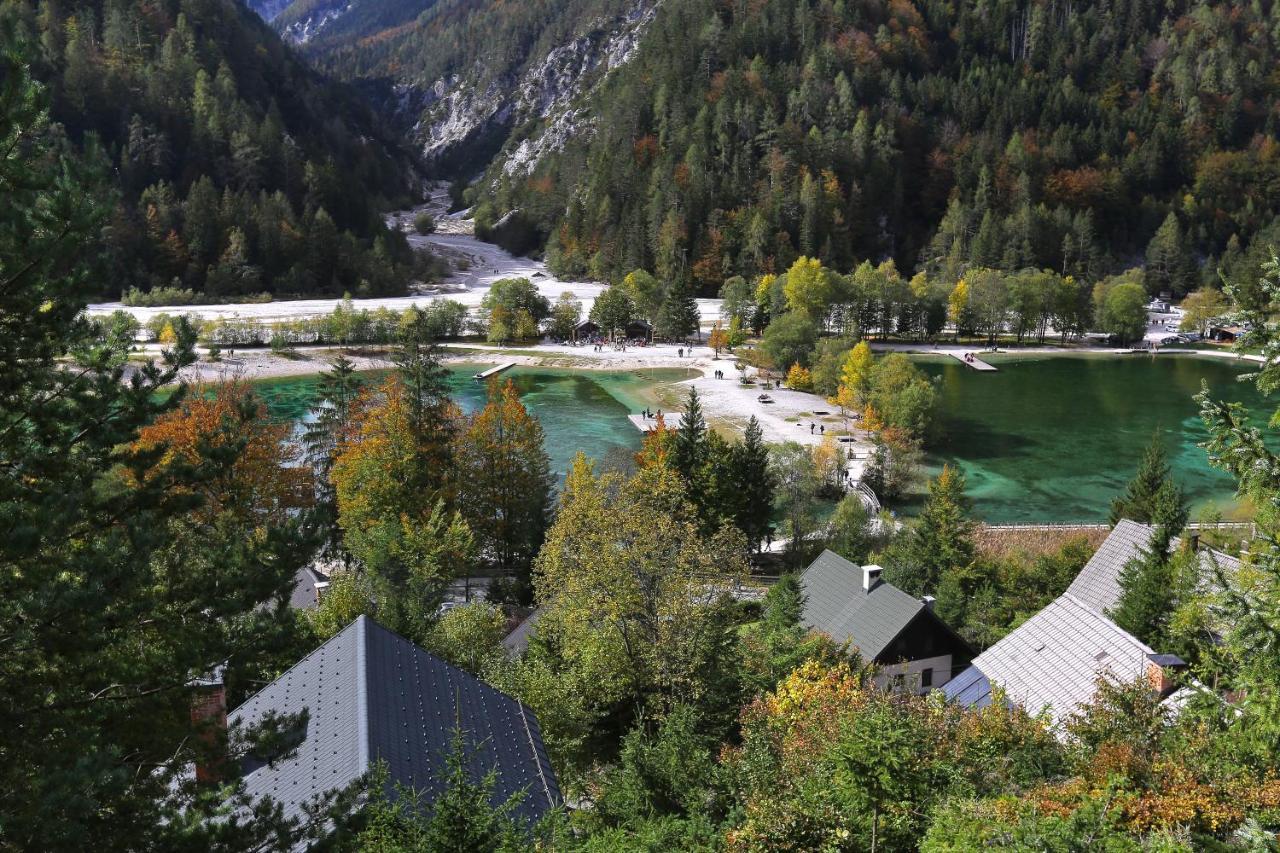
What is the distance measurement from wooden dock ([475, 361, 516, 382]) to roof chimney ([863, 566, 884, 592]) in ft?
178

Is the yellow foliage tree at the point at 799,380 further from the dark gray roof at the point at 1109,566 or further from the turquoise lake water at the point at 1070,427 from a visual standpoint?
the dark gray roof at the point at 1109,566

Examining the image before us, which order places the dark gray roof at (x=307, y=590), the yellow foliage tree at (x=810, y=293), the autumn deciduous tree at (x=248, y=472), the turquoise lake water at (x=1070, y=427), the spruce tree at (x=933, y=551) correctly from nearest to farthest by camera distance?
the dark gray roof at (x=307, y=590) → the autumn deciduous tree at (x=248, y=472) → the spruce tree at (x=933, y=551) → the turquoise lake water at (x=1070, y=427) → the yellow foliage tree at (x=810, y=293)

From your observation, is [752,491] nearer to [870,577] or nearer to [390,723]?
[870,577]

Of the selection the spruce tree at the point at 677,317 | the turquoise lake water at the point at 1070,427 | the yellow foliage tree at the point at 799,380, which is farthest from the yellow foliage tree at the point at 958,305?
the yellow foliage tree at the point at 799,380

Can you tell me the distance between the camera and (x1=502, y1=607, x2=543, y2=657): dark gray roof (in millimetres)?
20500

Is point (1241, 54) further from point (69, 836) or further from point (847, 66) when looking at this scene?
point (69, 836)

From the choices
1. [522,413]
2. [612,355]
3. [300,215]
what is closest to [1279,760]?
[522,413]

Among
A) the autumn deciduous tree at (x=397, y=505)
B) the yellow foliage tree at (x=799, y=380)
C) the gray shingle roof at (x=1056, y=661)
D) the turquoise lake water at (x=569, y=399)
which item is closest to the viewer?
the gray shingle roof at (x=1056, y=661)

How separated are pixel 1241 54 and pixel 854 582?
161029mm

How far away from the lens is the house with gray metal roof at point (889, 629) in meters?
20.7

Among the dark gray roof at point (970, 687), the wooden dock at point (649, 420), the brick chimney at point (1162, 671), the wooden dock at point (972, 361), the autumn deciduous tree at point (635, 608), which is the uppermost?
the autumn deciduous tree at point (635, 608)

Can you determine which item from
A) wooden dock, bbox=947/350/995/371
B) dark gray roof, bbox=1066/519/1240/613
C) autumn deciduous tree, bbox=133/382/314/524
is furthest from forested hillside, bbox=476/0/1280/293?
dark gray roof, bbox=1066/519/1240/613

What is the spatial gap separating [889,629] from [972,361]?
65.7m

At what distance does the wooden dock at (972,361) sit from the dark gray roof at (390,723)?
73.6 m
